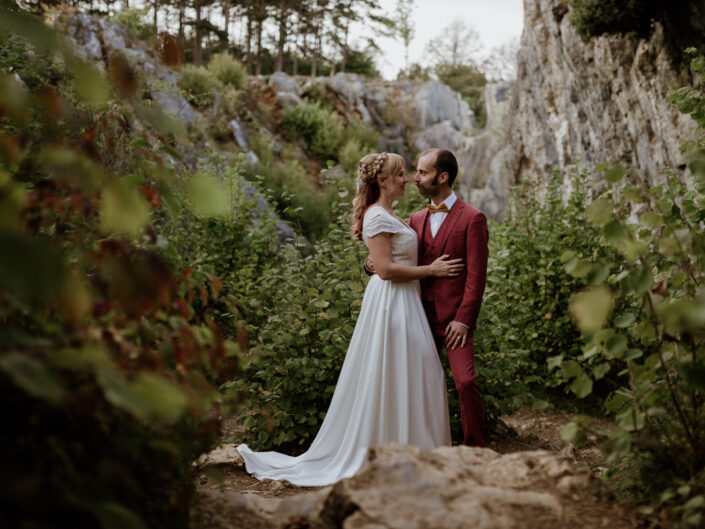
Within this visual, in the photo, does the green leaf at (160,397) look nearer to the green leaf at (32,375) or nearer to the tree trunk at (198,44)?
the green leaf at (32,375)

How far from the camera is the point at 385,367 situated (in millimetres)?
3311

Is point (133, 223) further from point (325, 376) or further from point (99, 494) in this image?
point (325, 376)

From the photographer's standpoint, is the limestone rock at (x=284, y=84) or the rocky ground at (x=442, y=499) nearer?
the rocky ground at (x=442, y=499)

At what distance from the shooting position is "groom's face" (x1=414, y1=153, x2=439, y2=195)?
3486mm

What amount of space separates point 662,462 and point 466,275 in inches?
62.0

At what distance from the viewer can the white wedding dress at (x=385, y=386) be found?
3.27m

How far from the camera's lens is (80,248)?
1.56 meters

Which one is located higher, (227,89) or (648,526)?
(227,89)

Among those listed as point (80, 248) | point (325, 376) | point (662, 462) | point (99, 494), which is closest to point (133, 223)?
point (99, 494)

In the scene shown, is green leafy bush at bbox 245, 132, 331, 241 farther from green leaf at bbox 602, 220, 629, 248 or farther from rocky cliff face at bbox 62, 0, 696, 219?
green leaf at bbox 602, 220, 629, 248

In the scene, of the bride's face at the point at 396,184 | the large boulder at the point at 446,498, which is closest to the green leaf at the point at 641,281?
the large boulder at the point at 446,498

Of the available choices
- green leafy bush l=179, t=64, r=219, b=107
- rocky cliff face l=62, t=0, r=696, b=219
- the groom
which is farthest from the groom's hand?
green leafy bush l=179, t=64, r=219, b=107

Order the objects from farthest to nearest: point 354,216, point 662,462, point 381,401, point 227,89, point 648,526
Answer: point 227,89 → point 354,216 → point 381,401 → point 662,462 → point 648,526

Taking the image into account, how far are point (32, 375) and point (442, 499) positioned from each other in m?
1.12
